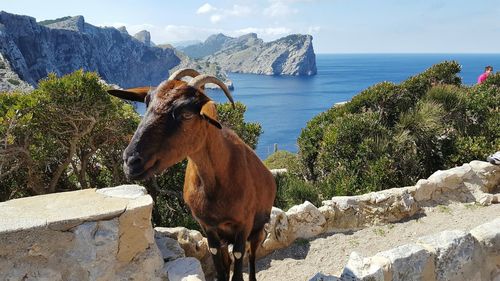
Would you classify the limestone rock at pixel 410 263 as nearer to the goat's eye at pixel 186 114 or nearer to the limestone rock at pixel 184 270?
the limestone rock at pixel 184 270

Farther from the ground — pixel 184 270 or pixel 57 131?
pixel 57 131

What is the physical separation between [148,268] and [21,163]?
A: 3.43 m

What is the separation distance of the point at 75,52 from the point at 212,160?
111977 mm

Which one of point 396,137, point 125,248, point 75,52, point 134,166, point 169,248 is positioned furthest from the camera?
point 75,52

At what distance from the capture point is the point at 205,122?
2998 mm

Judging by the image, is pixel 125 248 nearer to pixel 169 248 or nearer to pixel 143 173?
pixel 169 248

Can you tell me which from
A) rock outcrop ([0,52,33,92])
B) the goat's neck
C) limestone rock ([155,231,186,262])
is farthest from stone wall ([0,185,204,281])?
rock outcrop ([0,52,33,92])

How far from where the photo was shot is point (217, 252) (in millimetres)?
3959

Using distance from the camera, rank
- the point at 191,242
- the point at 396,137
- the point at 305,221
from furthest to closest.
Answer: the point at 396,137, the point at 305,221, the point at 191,242

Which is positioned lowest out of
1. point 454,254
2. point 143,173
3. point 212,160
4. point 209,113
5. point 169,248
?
point 169,248

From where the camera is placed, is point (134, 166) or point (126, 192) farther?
point (126, 192)

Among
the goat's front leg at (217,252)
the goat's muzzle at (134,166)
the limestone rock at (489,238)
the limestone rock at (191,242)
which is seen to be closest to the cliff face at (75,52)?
the limestone rock at (191,242)

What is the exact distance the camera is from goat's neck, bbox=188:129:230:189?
3199mm

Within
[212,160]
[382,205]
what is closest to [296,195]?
[382,205]
